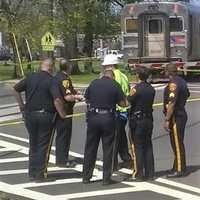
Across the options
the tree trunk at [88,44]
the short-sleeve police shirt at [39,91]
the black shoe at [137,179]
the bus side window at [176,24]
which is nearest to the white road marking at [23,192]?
the short-sleeve police shirt at [39,91]

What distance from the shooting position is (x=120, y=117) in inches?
413

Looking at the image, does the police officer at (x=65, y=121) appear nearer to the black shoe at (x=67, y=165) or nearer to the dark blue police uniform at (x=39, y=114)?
the black shoe at (x=67, y=165)

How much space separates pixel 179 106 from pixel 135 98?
2.52ft

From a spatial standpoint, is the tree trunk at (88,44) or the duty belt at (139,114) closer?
the duty belt at (139,114)

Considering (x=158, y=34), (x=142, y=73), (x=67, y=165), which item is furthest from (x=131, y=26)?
(x=142, y=73)

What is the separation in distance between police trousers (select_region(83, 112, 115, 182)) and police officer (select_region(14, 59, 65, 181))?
26.7 inches

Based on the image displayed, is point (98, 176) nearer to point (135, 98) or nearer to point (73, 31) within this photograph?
point (135, 98)

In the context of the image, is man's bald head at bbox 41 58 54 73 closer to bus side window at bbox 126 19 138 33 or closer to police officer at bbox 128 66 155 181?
police officer at bbox 128 66 155 181

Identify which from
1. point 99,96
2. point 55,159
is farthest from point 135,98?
point 55,159

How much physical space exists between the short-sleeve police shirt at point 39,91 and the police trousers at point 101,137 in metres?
0.80

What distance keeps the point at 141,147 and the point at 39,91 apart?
1.65m

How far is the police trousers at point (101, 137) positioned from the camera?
9.33 meters

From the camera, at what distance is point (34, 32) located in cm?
4169

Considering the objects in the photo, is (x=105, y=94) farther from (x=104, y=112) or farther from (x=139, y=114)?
(x=139, y=114)
